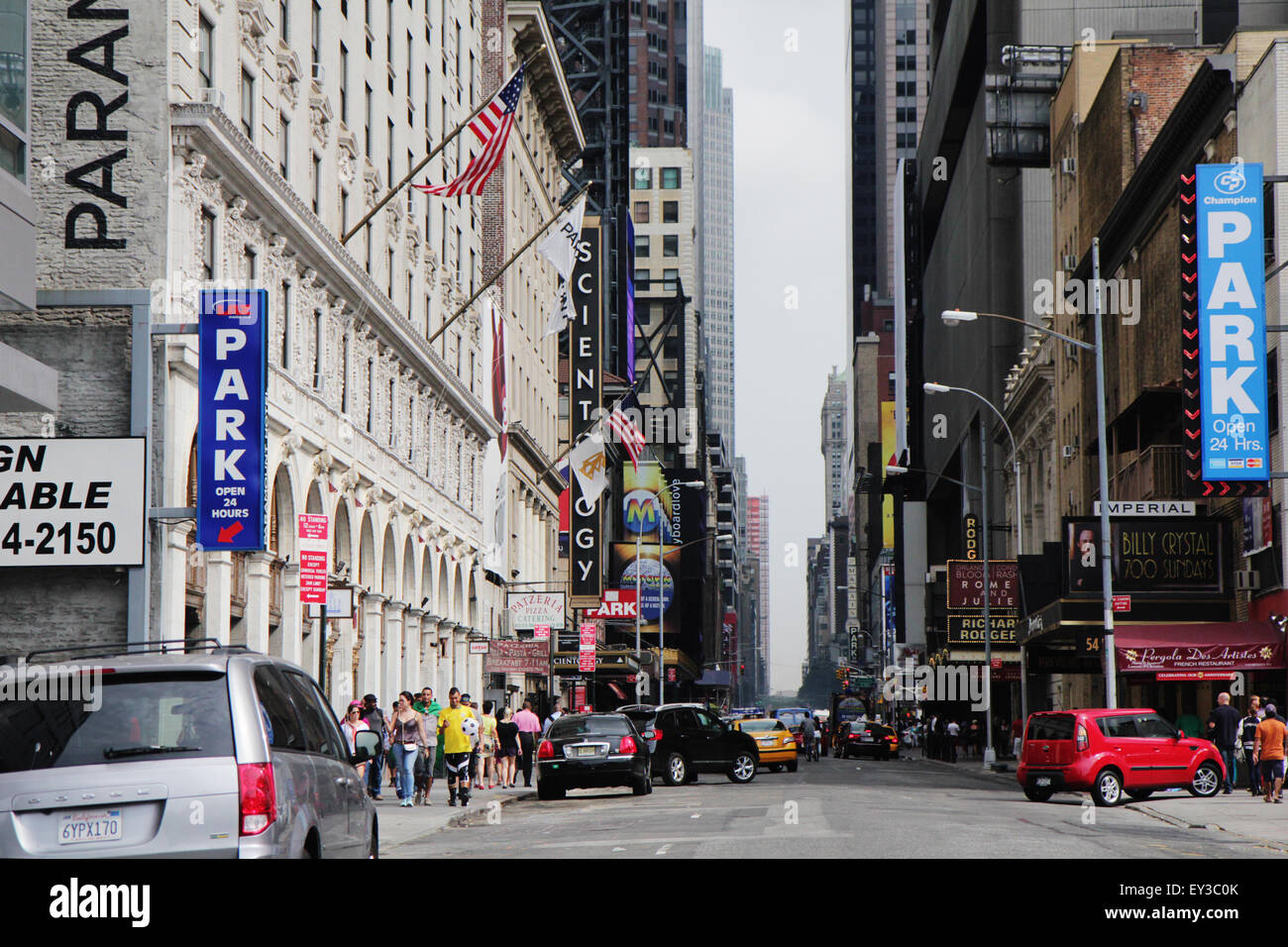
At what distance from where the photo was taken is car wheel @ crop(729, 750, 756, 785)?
36625 millimetres

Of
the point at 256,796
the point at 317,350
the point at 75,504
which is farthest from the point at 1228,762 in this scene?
the point at 256,796

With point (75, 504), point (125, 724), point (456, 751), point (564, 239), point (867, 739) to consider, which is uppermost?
point (564, 239)

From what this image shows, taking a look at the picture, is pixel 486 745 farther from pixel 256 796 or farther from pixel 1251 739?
pixel 256 796

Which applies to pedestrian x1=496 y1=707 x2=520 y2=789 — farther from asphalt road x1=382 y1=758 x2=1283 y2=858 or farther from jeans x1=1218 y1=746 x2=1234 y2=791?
jeans x1=1218 y1=746 x2=1234 y2=791

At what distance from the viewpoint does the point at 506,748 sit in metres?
36.8

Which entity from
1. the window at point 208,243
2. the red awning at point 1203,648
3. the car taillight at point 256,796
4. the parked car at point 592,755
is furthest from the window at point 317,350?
the car taillight at point 256,796

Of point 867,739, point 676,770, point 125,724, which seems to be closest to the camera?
point 125,724

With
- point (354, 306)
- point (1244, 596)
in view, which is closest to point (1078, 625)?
point (1244, 596)

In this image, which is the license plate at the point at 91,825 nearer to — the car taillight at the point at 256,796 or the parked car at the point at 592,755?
the car taillight at the point at 256,796

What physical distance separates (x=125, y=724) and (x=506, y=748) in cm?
2742

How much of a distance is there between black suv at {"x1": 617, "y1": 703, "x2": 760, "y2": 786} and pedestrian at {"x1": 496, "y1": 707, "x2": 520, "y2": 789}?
97.4 inches

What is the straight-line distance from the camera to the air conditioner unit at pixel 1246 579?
37031 millimetres

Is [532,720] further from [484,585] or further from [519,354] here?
[519,354]

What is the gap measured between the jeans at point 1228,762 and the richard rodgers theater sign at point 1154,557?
6417mm
